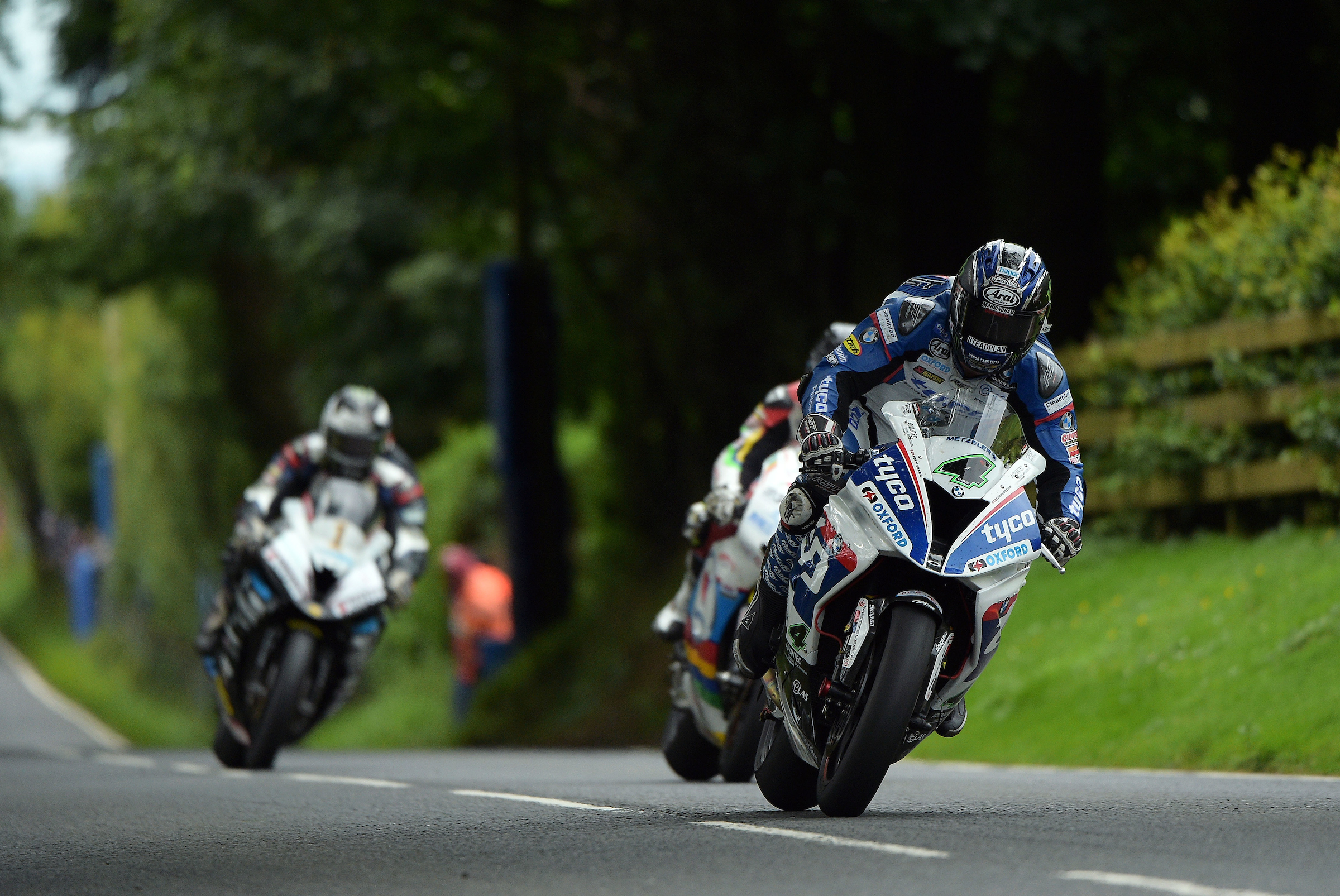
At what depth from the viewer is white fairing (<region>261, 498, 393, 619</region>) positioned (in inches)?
510

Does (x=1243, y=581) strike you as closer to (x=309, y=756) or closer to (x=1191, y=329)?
(x=1191, y=329)

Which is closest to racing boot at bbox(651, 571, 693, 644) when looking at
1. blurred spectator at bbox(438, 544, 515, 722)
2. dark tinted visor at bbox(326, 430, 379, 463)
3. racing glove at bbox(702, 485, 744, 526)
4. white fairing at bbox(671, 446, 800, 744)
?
white fairing at bbox(671, 446, 800, 744)

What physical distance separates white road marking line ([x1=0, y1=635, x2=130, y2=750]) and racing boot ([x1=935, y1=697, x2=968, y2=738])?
66.1ft

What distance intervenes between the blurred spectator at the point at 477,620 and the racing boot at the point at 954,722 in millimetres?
17763

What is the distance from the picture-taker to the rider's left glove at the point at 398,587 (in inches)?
528

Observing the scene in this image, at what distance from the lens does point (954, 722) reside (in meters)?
7.54

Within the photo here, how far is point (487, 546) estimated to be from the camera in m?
28.5

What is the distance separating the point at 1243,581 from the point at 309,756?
6.80 metres

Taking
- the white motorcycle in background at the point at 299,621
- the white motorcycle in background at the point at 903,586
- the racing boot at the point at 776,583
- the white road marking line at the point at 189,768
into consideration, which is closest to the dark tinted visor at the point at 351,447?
the white motorcycle in background at the point at 299,621

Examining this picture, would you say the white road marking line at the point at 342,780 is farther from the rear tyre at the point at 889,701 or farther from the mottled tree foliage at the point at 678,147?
the mottled tree foliage at the point at 678,147

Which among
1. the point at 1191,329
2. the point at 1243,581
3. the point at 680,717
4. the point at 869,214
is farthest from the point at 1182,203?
the point at 680,717

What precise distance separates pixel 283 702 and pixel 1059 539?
20.5ft

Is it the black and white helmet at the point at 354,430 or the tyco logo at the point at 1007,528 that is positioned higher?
the tyco logo at the point at 1007,528

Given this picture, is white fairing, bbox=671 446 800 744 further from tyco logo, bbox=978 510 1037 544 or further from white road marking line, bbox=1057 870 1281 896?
white road marking line, bbox=1057 870 1281 896
